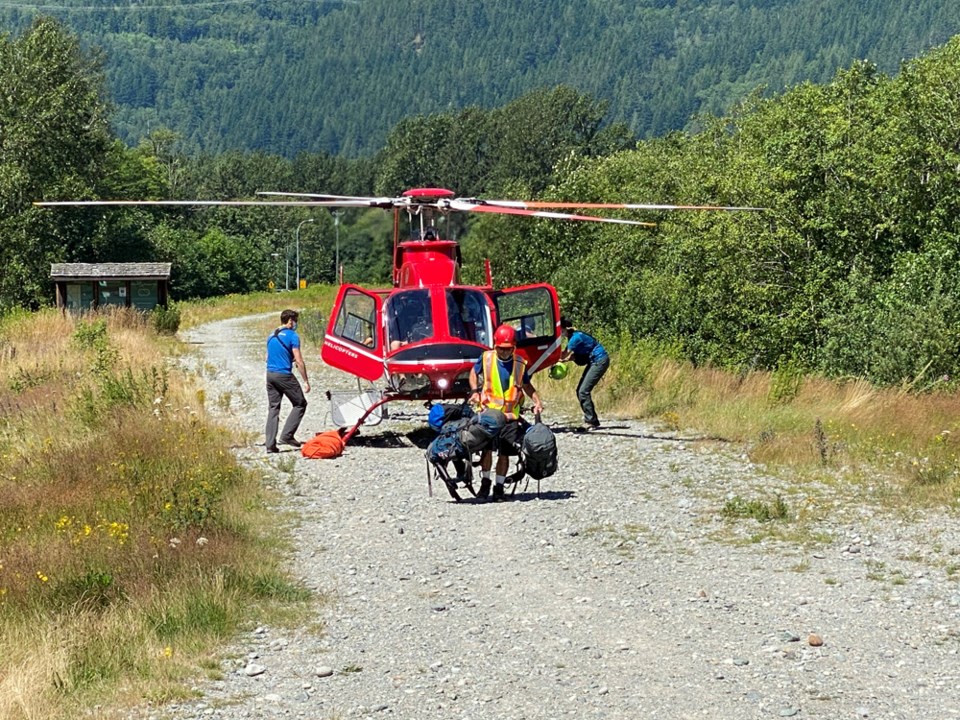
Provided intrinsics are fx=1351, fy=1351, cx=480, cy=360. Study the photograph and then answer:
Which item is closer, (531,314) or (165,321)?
(531,314)

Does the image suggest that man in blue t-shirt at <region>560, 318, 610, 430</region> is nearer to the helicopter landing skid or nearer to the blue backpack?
the helicopter landing skid

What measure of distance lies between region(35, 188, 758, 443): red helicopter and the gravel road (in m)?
1.91

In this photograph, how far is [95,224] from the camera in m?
69.9

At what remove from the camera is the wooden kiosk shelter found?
5734 cm

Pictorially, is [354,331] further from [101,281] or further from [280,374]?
[101,281]

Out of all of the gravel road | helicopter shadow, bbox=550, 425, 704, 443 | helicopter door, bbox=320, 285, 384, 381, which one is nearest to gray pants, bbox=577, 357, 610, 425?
helicopter shadow, bbox=550, 425, 704, 443

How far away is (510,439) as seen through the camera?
1344cm

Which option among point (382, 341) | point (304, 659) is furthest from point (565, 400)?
point (304, 659)

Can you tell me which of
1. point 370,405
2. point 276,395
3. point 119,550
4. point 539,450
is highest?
point 539,450

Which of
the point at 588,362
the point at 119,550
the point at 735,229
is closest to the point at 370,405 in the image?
the point at 588,362

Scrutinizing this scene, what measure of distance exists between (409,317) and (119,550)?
25.6 feet

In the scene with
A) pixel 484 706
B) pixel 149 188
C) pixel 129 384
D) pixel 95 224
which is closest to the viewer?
pixel 484 706

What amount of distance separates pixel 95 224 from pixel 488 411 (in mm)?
60447

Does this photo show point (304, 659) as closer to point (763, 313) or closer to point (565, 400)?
point (565, 400)
